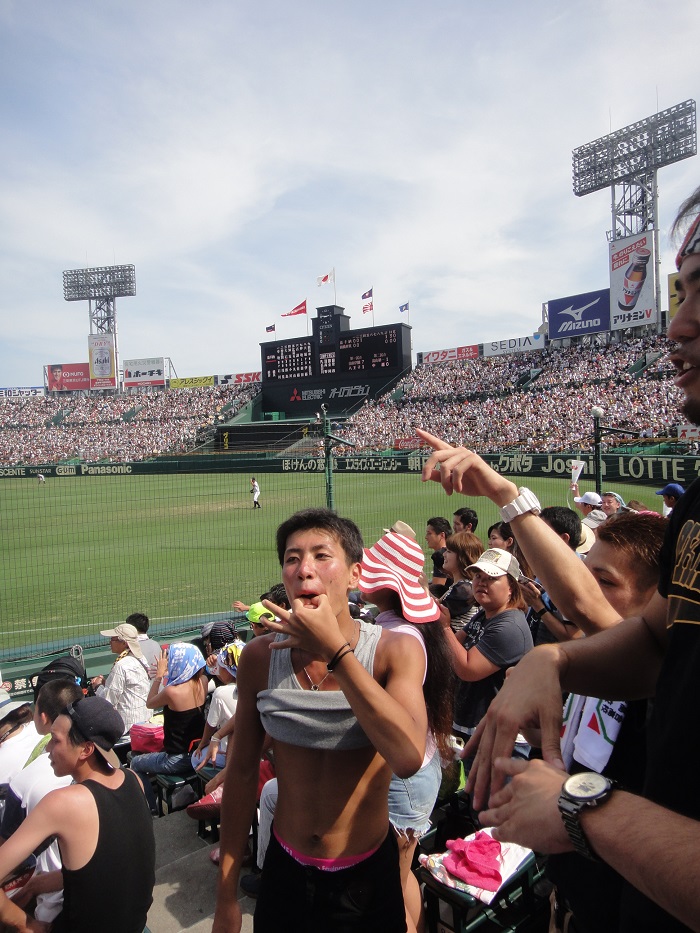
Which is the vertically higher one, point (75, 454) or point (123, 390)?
point (123, 390)

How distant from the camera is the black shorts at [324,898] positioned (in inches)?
75.4

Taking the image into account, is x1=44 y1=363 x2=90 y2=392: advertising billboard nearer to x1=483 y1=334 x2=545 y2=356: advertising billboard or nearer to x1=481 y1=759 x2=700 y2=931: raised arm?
x1=483 y1=334 x2=545 y2=356: advertising billboard

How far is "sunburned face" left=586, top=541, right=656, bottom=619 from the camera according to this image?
2293mm

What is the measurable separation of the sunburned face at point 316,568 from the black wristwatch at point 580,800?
1.07m

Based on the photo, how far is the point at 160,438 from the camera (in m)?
53.0

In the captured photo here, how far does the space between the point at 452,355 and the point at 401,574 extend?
1960 inches

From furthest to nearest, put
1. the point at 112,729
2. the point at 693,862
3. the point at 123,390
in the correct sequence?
the point at 123,390 → the point at 112,729 → the point at 693,862

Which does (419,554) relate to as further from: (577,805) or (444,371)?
(444,371)

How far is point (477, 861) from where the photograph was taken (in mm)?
2705

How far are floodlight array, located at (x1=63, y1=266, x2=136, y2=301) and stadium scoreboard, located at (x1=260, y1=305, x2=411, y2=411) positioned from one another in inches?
1509

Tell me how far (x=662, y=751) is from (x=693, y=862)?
32cm

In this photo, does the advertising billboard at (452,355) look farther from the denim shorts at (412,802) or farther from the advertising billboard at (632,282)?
the denim shorts at (412,802)

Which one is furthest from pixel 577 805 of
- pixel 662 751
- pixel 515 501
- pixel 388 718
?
→ pixel 515 501

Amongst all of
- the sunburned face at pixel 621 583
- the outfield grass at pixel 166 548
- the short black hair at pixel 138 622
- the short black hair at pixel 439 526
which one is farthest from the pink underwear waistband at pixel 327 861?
the outfield grass at pixel 166 548
